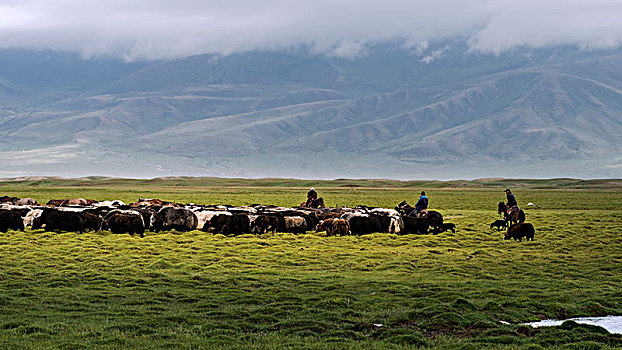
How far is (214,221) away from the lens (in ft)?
97.8

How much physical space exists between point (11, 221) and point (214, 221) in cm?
827

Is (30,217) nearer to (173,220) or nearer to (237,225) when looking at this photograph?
(173,220)

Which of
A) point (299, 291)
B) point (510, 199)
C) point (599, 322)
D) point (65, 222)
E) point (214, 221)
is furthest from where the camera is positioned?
point (510, 199)

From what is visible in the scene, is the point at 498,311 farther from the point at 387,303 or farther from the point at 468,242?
the point at 468,242

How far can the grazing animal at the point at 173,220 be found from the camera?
99.0 feet

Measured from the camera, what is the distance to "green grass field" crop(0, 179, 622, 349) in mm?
11797

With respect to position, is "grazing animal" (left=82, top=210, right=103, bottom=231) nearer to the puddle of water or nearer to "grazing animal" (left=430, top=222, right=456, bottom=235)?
"grazing animal" (left=430, top=222, right=456, bottom=235)

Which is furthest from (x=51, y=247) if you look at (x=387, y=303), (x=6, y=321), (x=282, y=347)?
(x=282, y=347)

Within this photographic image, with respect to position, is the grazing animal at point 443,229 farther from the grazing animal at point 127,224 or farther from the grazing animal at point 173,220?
the grazing animal at point 127,224

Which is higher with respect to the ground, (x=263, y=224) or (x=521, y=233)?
(x=263, y=224)

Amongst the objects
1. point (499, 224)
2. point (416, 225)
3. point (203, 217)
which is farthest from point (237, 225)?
point (499, 224)

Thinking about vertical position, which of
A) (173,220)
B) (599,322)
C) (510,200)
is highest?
(510,200)

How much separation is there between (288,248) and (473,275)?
760 cm

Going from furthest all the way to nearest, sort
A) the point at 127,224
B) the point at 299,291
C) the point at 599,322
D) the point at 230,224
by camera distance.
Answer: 1. the point at 230,224
2. the point at 127,224
3. the point at 299,291
4. the point at 599,322
